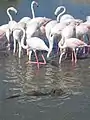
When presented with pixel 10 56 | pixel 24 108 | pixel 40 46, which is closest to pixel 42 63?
pixel 40 46

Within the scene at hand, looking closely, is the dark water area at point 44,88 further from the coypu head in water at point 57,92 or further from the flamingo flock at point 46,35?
the flamingo flock at point 46,35

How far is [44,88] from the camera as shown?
26.1ft

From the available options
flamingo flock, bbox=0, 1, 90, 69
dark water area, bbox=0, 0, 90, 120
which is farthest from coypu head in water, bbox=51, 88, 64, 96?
flamingo flock, bbox=0, 1, 90, 69

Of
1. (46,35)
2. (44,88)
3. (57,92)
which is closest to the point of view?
(57,92)

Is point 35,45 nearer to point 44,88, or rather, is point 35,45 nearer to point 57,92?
point 44,88

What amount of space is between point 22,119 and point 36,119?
0.20 metres

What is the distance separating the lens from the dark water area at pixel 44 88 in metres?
6.70

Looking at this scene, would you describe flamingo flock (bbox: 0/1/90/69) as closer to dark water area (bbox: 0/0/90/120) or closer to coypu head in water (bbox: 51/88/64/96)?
dark water area (bbox: 0/0/90/120)

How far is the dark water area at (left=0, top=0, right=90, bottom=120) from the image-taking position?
6.70 metres

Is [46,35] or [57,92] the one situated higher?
[46,35]

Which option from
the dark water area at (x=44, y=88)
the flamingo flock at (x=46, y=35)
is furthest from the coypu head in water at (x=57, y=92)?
the flamingo flock at (x=46, y=35)

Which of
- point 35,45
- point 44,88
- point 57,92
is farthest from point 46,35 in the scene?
point 57,92

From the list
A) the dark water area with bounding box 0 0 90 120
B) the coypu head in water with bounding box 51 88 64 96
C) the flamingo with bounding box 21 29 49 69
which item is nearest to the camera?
the dark water area with bounding box 0 0 90 120

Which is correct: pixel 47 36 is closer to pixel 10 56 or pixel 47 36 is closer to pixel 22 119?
pixel 10 56
